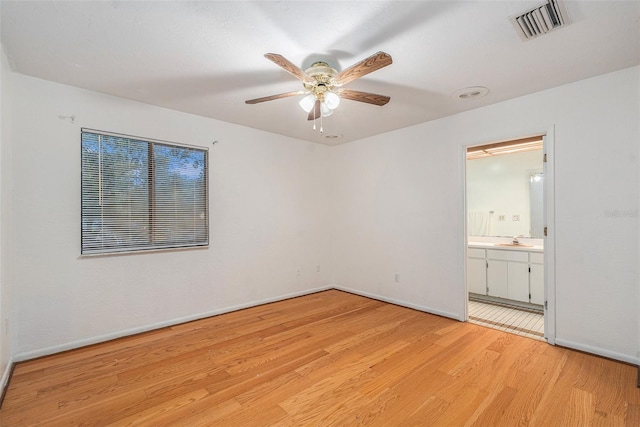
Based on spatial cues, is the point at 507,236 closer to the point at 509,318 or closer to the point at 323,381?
the point at 509,318

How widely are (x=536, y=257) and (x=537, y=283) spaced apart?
339 millimetres

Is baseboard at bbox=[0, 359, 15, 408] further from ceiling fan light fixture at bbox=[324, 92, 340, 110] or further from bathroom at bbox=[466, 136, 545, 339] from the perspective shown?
bathroom at bbox=[466, 136, 545, 339]

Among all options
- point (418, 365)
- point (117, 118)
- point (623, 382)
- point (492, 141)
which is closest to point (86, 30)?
point (117, 118)

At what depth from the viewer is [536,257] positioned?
3867mm

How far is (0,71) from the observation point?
2107mm

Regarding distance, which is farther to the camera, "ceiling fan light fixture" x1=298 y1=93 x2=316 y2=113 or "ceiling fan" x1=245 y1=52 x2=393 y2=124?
"ceiling fan light fixture" x1=298 y1=93 x2=316 y2=113

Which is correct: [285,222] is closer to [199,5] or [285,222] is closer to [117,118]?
[117,118]

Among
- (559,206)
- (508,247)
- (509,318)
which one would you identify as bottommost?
(509,318)

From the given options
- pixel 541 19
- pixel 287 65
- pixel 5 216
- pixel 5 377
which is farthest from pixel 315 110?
pixel 5 377

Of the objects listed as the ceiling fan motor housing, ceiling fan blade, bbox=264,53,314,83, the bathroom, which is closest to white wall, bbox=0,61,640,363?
the bathroom

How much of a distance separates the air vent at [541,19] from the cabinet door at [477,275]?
319 centimetres

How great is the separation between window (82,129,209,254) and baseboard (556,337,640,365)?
3.94 metres

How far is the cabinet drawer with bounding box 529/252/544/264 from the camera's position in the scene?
12.6 feet

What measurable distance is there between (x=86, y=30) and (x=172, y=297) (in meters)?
2.62
